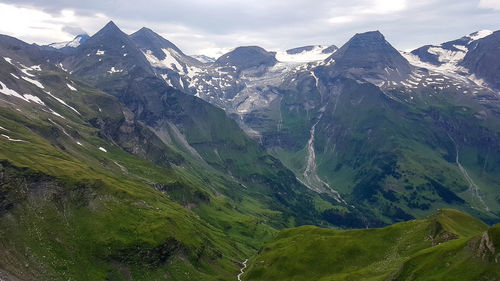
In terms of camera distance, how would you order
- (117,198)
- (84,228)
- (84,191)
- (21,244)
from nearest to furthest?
1. (21,244)
2. (84,228)
3. (84,191)
4. (117,198)

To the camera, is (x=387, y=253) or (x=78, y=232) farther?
(x=78, y=232)

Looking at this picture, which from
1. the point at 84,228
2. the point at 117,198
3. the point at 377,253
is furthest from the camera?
the point at 117,198

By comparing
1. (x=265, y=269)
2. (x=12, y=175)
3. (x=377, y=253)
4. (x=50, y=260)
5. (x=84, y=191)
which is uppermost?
(x=12, y=175)

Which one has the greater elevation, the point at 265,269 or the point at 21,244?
the point at 21,244

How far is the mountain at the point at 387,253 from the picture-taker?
328ft

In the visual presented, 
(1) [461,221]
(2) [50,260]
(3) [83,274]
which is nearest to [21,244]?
(2) [50,260]

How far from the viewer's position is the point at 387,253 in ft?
491

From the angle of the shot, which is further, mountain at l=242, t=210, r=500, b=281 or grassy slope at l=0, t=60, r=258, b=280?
grassy slope at l=0, t=60, r=258, b=280

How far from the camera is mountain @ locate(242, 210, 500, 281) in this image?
100m

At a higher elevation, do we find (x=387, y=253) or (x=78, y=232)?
(x=78, y=232)

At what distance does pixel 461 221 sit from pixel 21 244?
16108cm

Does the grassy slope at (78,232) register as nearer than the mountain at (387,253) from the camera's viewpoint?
No

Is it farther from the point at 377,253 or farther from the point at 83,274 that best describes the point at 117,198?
the point at 377,253

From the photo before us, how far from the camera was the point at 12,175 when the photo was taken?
166 m
